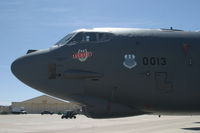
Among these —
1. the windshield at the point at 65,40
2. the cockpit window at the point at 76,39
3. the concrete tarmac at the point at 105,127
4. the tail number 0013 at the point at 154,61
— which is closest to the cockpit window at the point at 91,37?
the cockpit window at the point at 76,39

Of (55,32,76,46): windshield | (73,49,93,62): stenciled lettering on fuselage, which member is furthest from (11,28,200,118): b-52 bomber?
(55,32,76,46): windshield

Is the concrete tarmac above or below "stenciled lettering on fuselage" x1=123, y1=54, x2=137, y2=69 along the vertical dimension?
below

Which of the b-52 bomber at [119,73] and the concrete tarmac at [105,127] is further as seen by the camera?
the concrete tarmac at [105,127]

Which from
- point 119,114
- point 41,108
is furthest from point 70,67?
point 41,108

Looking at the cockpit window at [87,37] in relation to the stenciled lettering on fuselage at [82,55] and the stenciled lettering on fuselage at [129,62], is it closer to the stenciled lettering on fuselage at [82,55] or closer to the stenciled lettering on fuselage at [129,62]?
the stenciled lettering on fuselage at [82,55]

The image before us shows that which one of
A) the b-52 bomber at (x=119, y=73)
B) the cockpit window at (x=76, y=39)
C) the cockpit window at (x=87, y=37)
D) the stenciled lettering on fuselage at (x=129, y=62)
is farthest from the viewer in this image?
the cockpit window at (x=76, y=39)

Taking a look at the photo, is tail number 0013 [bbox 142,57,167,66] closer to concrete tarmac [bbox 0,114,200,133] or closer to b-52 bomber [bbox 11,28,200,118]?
b-52 bomber [bbox 11,28,200,118]

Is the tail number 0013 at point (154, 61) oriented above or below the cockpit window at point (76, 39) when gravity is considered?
below

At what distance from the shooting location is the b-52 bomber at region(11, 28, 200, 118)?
953 centimetres

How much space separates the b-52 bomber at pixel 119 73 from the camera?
31.3 feet

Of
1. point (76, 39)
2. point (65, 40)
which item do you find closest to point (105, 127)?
point (65, 40)

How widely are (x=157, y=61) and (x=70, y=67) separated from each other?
2.47 m

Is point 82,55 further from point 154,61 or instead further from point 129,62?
point 154,61

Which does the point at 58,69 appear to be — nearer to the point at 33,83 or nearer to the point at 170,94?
the point at 33,83
